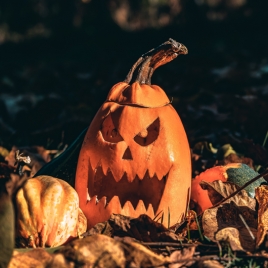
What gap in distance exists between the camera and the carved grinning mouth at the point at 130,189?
3014 mm

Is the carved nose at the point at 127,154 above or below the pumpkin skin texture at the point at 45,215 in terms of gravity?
above

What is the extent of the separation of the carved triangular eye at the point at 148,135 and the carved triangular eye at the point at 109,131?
0.11m

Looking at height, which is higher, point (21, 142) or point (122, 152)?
point (122, 152)

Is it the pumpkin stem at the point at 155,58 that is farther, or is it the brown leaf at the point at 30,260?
the pumpkin stem at the point at 155,58

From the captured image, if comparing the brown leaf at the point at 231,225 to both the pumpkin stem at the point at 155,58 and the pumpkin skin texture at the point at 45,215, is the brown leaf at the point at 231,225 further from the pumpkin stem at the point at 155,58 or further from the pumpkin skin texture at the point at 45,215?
the pumpkin stem at the point at 155,58

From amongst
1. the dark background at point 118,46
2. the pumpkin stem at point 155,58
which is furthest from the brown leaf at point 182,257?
the dark background at point 118,46

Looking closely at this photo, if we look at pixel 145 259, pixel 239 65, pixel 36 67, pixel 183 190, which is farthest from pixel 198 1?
pixel 145 259

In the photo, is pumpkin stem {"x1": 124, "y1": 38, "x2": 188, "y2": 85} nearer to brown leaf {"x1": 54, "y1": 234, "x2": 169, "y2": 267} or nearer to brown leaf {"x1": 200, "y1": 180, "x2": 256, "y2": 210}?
brown leaf {"x1": 200, "y1": 180, "x2": 256, "y2": 210}

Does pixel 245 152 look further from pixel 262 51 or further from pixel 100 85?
pixel 262 51

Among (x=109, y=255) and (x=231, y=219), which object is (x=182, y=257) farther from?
(x=231, y=219)

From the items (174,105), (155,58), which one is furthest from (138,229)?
(174,105)

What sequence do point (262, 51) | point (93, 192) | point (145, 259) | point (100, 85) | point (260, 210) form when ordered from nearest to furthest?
1. point (145, 259)
2. point (260, 210)
3. point (93, 192)
4. point (100, 85)
5. point (262, 51)

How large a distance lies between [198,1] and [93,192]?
5.75 metres

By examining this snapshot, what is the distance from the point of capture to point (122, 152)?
294 cm
